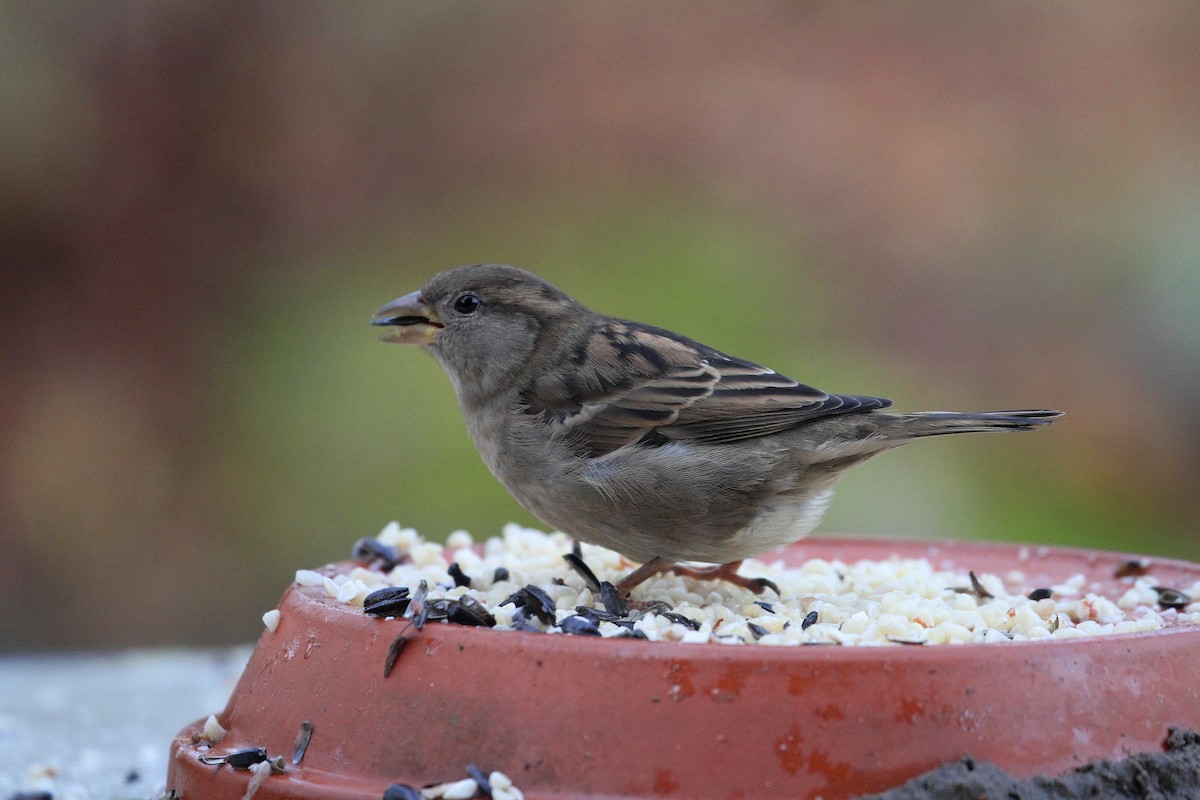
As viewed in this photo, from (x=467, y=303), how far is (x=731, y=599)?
1.17 m

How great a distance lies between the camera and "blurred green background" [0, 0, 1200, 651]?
591 centimetres

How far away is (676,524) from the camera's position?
2.93m

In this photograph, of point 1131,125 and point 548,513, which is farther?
point 1131,125

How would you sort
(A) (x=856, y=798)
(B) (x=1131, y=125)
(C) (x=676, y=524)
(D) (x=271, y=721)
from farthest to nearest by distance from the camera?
(B) (x=1131, y=125) < (C) (x=676, y=524) < (D) (x=271, y=721) < (A) (x=856, y=798)

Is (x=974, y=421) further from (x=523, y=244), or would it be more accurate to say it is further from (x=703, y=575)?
(x=523, y=244)

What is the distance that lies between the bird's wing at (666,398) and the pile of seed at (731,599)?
1.10ft

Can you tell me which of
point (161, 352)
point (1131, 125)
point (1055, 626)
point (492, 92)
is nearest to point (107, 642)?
point (161, 352)

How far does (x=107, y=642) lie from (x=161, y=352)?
1.33 m

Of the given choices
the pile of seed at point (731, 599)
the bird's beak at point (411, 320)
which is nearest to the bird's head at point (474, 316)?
the bird's beak at point (411, 320)

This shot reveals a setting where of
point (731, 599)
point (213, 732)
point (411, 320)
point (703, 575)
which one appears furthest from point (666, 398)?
point (213, 732)

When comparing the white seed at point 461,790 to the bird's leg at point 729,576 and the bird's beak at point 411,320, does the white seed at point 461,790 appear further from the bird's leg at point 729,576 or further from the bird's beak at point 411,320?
the bird's beak at point 411,320

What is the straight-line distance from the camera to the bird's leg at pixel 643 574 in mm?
2886

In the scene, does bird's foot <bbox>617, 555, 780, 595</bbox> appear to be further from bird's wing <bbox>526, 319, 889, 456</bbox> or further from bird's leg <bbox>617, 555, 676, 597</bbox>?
bird's wing <bbox>526, 319, 889, 456</bbox>

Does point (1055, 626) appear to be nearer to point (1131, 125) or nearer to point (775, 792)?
point (775, 792)
